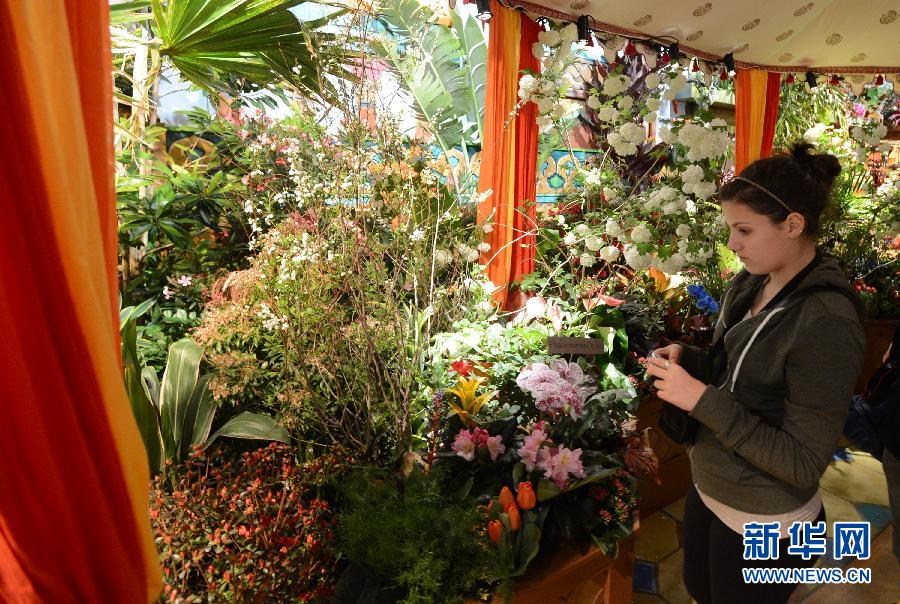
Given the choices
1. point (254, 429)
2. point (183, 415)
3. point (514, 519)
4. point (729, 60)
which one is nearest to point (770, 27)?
point (729, 60)

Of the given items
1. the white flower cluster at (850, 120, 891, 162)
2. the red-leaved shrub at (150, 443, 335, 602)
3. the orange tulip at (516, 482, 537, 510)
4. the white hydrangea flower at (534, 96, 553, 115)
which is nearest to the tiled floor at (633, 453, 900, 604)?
the orange tulip at (516, 482, 537, 510)

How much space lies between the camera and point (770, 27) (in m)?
4.01

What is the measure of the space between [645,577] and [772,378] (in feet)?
5.13

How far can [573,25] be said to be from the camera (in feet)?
10.5

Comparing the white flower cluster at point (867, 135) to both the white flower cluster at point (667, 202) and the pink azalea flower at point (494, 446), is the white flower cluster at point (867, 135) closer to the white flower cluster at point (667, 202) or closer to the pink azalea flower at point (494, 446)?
the white flower cluster at point (667, 202)

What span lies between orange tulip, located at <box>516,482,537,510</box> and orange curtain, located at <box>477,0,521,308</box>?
6.18ft

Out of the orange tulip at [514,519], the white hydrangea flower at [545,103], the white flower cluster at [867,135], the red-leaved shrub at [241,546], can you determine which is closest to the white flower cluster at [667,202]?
the white hydrangea flower at [545,103]

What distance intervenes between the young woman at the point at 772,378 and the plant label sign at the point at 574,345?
0.51 m

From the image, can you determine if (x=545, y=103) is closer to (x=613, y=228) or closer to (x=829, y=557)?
(x=613, y=228)

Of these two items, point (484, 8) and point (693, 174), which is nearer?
point (693, 174)

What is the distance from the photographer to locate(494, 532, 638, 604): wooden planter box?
138 centimetres

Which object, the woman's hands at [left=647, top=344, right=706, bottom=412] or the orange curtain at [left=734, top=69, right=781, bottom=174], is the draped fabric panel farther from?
the orange curtain at [left=734, top=69, right=781, bottom=174]

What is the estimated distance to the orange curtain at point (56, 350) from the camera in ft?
2.45

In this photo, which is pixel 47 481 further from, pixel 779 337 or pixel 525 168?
pixel 525 168
